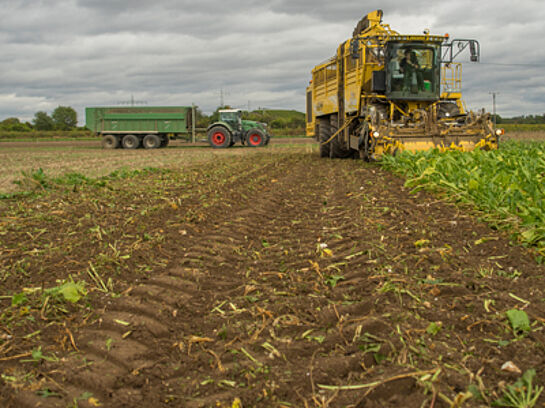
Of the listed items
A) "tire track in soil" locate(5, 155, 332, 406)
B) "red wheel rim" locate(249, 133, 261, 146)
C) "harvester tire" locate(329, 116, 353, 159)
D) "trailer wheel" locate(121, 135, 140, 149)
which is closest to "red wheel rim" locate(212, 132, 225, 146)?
"red wheel rim" locate(249, 133, 261, 146)

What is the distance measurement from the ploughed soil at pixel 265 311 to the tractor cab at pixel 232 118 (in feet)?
79.1

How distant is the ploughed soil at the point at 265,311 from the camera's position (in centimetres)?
232

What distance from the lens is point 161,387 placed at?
2400mm

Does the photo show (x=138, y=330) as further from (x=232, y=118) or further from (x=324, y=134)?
(x=232, y=118)

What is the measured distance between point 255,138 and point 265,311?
2709 centimetres

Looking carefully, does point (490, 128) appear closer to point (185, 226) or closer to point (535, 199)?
point (535, 199)

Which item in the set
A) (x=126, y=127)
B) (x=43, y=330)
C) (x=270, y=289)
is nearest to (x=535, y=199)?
(x=270, y=289)

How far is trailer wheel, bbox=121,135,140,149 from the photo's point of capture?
29.7 meters

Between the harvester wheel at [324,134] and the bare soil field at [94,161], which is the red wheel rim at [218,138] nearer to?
the bare soil field at [94,161]

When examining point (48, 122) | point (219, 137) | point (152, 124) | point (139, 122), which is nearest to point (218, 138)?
point (219, 137)

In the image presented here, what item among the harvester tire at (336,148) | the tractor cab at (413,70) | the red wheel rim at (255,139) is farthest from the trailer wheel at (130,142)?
the tractor cab at (413,70)

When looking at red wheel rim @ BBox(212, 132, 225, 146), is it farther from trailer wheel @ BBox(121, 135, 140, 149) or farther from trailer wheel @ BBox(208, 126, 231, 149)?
trailer wheel @ BBox(121, 135, 140, 149)

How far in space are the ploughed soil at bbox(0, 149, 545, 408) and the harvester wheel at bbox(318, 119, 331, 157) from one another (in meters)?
10.8

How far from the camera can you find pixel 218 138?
2903 centimetres
